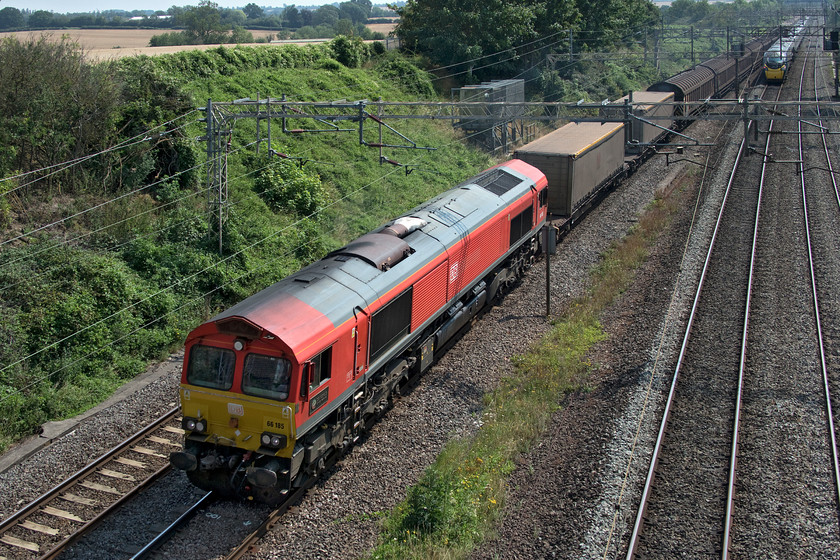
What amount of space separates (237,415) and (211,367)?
864 mm

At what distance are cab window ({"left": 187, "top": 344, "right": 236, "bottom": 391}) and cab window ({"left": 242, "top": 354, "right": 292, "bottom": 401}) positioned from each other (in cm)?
28

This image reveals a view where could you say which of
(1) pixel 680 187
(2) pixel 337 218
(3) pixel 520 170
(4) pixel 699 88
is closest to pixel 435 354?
(3) pixel 520 170

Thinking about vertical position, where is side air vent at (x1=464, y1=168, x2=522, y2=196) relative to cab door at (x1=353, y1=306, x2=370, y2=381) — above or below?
above

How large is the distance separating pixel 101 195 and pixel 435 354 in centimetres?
1152

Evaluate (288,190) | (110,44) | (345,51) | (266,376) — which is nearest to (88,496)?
(266,376)

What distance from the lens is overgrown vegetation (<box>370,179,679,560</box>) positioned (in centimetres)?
1090

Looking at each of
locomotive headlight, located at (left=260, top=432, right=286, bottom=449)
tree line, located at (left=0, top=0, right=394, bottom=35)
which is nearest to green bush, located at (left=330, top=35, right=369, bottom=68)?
tree line, located at (left=0, top=0, right=394, bottom=35)

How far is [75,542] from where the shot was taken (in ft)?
35.6

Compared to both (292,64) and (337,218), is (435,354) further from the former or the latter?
(292,64)

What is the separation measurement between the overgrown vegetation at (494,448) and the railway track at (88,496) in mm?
4464

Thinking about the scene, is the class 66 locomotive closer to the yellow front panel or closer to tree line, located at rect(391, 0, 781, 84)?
the yellow front panel

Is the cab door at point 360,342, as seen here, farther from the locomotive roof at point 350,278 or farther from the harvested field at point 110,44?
the harvested field at point 110,44

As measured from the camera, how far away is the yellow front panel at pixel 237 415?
36.1 ft

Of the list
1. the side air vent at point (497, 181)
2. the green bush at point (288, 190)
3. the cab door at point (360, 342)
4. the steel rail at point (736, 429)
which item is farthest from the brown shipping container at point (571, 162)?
the cab door at point (360, 342)
